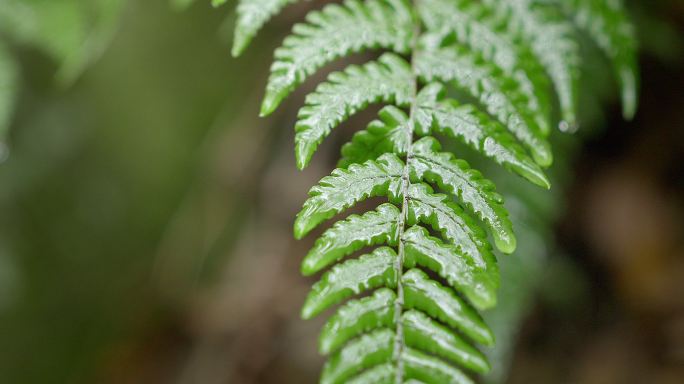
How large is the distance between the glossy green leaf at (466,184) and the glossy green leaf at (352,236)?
3.6 inches

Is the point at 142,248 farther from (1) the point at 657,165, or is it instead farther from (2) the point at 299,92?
(1) the point at 657,165

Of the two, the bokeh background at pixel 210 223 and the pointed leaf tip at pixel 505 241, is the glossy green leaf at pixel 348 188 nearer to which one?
the pointed leaf tip at pixel 505 241

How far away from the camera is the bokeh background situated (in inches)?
88.5

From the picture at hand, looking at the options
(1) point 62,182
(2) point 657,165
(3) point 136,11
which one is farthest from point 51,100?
(2) point 657,165

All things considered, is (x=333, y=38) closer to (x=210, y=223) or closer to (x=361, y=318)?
(x=361, y=318)

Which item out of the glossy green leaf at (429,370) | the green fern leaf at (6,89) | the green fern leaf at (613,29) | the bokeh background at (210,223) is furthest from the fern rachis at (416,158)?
the bokeh background at (210,223)

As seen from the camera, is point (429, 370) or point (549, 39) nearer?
point (429, 370)

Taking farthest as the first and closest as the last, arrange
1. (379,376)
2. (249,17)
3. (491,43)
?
(491,43) → (249,17) → (379,376)

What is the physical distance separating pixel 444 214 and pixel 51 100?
2.08 m

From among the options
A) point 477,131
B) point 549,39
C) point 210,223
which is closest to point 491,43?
point 549,39

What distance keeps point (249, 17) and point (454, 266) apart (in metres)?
0.58

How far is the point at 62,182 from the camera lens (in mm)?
2482

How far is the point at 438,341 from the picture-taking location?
821mm

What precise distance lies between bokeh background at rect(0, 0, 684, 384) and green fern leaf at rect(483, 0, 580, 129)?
801 millimetres
